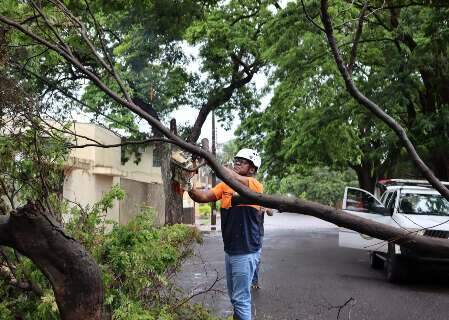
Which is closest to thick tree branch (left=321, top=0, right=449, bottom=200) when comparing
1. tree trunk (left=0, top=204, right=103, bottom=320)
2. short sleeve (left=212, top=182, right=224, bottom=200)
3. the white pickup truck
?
tree trunk (left=0, top=204, right=103, bottom=320)

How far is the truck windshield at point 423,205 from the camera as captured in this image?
37.9 feet

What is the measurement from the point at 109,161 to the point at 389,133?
12.9 meters

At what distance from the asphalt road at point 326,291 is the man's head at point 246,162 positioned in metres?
1.25

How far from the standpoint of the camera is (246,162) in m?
5.36

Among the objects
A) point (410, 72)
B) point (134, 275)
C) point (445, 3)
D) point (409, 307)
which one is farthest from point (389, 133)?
point (134, 275)

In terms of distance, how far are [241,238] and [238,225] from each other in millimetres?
122

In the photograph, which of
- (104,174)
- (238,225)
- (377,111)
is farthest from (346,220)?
(104,174)

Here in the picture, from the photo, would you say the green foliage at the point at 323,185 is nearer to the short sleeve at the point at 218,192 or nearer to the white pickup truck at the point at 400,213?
the white pickup truck at the point at 400,213

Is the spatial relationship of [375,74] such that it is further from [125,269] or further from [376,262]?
[125,269]

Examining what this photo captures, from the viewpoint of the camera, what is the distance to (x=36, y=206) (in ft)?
11.3

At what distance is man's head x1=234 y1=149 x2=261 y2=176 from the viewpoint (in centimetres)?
531

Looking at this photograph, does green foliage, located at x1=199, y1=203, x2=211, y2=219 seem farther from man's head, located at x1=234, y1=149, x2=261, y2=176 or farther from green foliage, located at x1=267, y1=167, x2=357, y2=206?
man's head, located at x1=234, y1=149, x2=261, y2=176

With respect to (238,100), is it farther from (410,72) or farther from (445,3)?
(445,3)

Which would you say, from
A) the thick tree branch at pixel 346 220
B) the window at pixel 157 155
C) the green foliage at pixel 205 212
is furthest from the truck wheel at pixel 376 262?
the green foliage at pixel 205 212
